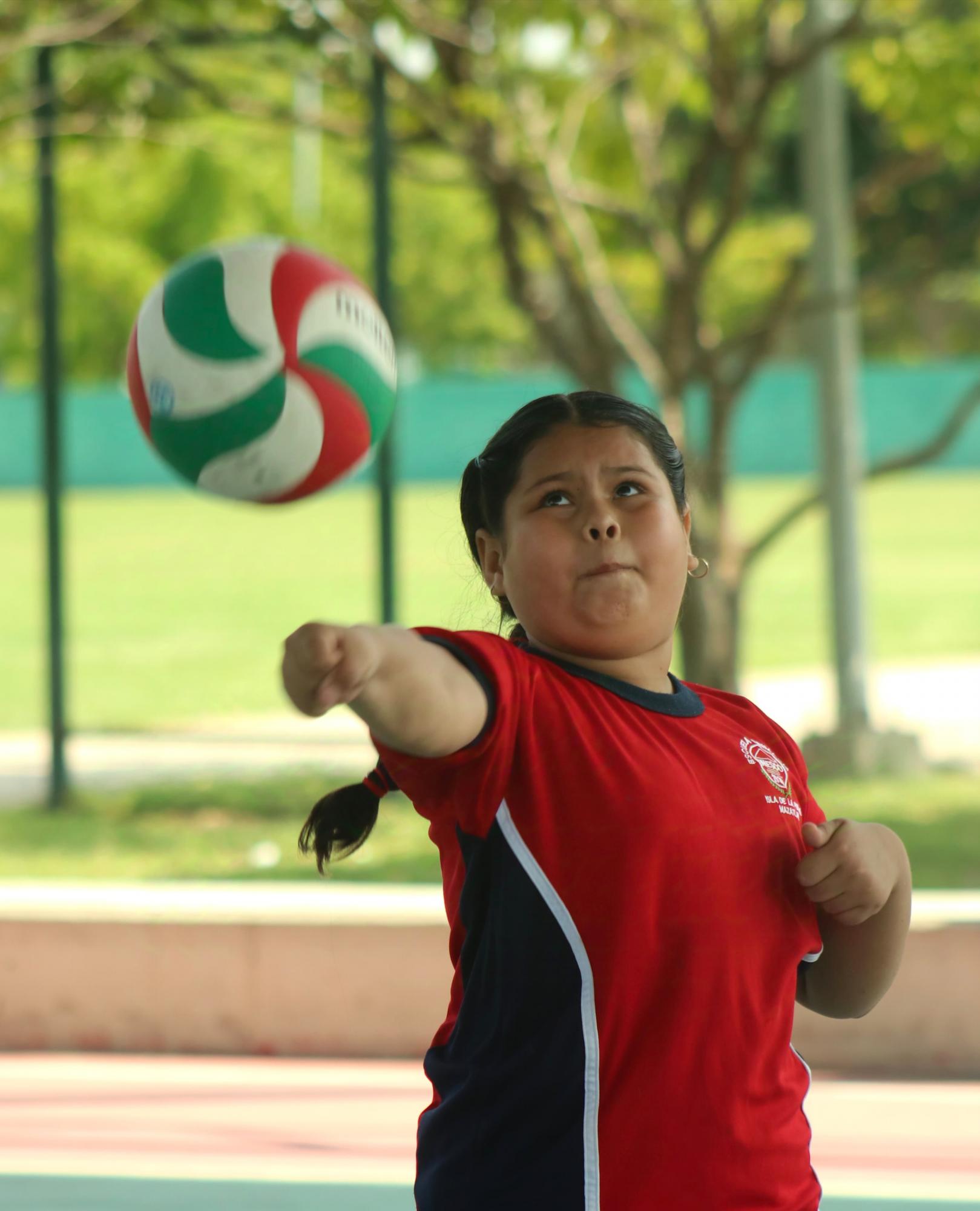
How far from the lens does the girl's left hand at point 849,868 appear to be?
162 cm

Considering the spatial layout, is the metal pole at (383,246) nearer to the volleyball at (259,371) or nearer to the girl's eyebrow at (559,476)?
the volleyball at (259,371)

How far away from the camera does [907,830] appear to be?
18.6 ft

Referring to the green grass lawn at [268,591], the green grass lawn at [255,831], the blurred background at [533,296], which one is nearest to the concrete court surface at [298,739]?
the blurred background at [533,296]

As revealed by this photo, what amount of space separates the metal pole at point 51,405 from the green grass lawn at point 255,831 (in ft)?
1.16

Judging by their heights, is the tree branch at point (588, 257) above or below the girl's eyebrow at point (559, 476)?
above

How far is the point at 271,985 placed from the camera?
360 cm

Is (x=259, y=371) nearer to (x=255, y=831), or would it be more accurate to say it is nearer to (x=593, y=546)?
(x=593, y=546)

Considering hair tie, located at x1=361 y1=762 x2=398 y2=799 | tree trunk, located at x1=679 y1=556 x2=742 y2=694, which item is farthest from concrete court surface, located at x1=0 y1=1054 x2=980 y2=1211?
tree trunk, located at x1=679 y1=556 x2=742 y2=694

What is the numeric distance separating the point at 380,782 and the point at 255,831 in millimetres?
4418

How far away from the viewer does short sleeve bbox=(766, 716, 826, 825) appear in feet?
5.79

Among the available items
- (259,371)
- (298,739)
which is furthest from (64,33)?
(259,371)

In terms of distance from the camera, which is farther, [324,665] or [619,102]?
[619,102]

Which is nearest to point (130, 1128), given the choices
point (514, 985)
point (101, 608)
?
point (514, 985)

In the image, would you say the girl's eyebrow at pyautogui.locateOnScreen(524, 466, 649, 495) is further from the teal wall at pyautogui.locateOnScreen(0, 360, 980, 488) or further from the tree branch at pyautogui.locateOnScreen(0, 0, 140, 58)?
the teal wall at pyautogui.locateOnScreen(0, 360, 980, 488)
